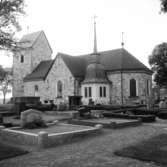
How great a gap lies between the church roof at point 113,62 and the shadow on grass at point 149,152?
24.4 m

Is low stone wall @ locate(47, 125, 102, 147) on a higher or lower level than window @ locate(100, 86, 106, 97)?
lower

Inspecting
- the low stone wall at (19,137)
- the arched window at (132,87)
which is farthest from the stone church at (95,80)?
the low stone wall at (19,137)

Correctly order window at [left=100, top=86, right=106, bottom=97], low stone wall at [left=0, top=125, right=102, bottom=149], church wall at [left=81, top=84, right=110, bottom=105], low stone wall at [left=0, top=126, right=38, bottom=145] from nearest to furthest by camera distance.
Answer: low stone wall at [left=0, top=125, right=102, bottom=149] → low stone wall at [left=0, top=126, right=38, bottom=145] → church wall at [left=81, top=84, right=110, bottom=105] → window at [left=100, top=86, right=106, bottom=97]

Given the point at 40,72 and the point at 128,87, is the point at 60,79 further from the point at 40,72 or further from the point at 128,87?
the point at 128,87

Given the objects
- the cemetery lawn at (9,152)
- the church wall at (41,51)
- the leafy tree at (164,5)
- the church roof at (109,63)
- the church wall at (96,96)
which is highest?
the church wall at (41,51)

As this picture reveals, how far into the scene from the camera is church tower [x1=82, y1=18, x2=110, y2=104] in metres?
31.5

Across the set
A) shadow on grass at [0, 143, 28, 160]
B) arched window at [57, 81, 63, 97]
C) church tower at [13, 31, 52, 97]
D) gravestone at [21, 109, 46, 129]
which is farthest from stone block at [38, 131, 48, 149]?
church tower at [13, 31, 52, 97]

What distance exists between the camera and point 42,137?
31.2ft

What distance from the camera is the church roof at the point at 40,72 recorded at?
39.8 m

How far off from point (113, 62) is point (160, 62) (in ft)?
34.3

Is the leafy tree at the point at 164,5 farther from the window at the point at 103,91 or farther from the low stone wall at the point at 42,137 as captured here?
the window at the point at 103,91

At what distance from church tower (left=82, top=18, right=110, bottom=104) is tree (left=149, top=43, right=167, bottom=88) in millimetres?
12576

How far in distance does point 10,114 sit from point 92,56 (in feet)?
56.2

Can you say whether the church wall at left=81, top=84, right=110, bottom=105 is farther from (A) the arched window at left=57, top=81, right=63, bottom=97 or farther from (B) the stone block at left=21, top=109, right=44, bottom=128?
(B) the stone block at left=21, top=109, right=44, bottom=128
